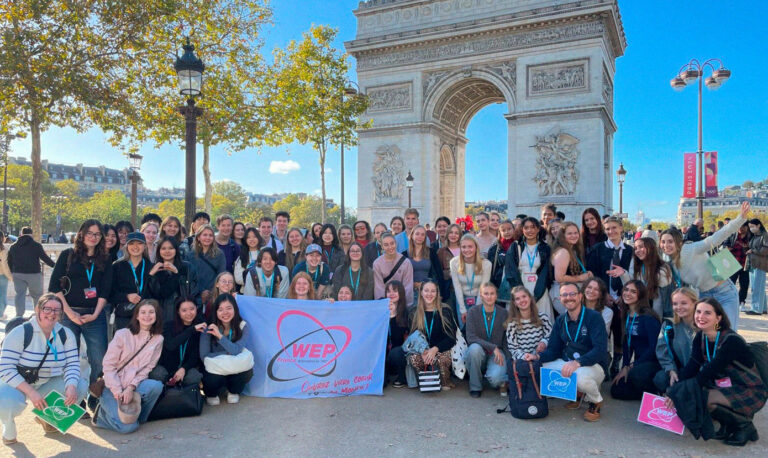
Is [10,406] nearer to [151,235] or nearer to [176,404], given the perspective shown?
[176,404]

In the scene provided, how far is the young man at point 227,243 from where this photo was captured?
294 inches

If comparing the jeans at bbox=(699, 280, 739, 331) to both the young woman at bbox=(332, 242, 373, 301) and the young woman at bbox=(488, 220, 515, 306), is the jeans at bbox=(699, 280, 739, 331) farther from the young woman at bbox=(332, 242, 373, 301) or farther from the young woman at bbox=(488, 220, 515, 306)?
the young woman at bbox=(332, 242, 373, 301)

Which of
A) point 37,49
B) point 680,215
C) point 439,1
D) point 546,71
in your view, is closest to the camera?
point 37,49

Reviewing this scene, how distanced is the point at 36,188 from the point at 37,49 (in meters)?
3.80

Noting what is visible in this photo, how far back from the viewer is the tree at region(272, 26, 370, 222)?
60.0 ft

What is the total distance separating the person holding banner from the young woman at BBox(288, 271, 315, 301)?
232 centimetres

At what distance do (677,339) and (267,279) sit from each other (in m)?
4.64

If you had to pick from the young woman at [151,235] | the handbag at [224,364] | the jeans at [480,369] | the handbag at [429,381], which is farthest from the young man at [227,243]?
the jeans at [480,369]

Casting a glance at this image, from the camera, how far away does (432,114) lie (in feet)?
80.2

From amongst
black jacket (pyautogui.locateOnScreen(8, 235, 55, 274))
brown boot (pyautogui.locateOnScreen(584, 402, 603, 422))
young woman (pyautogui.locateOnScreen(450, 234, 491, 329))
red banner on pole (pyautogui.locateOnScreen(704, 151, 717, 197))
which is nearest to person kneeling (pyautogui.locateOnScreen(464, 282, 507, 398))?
young woman (pyautogui.locateOnScreen(450, 234, 491, 329))

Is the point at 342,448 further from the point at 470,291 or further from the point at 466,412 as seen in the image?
the point at 470,291

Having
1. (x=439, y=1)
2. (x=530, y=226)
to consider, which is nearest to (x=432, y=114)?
(x=439, y=1)

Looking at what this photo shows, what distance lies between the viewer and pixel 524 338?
5.80m

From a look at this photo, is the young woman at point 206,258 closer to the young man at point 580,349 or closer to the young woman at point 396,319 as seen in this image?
the young woman at point 396,319
